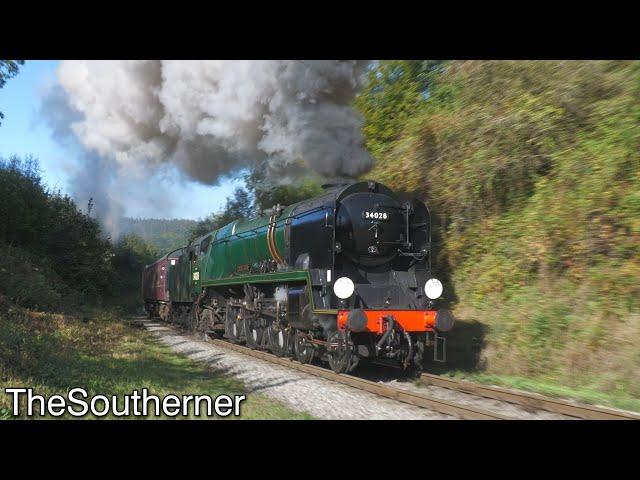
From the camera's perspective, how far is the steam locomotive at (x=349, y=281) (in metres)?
9.30

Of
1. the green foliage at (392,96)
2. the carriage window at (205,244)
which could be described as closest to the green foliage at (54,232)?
the carriage window at (205,244)

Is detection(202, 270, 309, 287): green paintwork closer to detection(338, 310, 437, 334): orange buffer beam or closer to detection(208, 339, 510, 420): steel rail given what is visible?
detection(338, 310, 437, 334): orange buffer beam

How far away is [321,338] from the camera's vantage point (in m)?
10.3

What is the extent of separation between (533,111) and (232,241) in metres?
8.29

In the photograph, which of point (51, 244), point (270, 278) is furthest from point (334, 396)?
point (51, 244)

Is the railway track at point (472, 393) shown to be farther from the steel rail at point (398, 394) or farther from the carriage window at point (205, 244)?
the carriage window at point (205, 244)

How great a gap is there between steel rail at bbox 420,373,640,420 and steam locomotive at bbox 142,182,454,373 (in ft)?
2.62

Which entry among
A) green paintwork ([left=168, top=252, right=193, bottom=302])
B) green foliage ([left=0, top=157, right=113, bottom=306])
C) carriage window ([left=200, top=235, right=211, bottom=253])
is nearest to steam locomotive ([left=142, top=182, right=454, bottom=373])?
carriage window ([left=200, top=235, right=211, bottom=253])

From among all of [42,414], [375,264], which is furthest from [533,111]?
[42,414]

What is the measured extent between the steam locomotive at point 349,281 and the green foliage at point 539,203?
73.3 inches

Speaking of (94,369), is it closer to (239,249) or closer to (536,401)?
(239,249)

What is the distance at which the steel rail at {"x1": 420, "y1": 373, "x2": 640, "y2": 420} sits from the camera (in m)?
6.48

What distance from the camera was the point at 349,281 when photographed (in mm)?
9266

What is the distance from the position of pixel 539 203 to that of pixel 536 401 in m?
5.14
